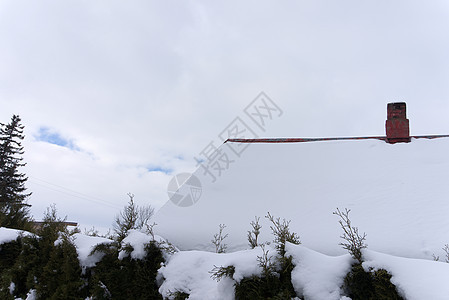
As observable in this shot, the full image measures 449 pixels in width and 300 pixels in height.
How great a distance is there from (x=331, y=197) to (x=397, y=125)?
3606 millimetres

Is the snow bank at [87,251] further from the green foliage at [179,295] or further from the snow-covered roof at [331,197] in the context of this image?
the snow-covered roof at [331,197]

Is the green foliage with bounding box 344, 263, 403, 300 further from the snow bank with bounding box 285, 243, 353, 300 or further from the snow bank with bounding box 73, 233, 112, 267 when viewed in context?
the snow bank with bounding box 73, 233, 112, 267

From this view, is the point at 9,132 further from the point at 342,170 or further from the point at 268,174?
the point at 342,170

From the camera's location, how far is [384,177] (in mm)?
5707

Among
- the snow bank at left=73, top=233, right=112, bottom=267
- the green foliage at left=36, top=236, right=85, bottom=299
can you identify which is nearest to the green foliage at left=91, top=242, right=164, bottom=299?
the snow bank at left=73, top=233, right=112, bottom=267

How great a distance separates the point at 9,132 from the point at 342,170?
2538cm

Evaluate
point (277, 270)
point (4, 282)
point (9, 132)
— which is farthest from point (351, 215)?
point (9, 132)

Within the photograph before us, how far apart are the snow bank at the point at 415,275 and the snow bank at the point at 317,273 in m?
0.20

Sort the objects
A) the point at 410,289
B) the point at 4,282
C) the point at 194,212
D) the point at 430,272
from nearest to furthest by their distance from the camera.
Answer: the point at 410,289, the point at 430,272, the point at 4,282, the point at 194,212

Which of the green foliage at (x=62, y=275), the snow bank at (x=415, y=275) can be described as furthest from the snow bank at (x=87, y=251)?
→ the snow bank at (x=415, y=275)

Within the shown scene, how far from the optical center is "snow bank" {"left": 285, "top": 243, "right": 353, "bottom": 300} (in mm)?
2084

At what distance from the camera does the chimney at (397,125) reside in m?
7.22

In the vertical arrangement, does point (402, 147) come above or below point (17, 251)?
above

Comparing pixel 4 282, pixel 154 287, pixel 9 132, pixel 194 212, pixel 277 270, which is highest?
pixel 9 132
